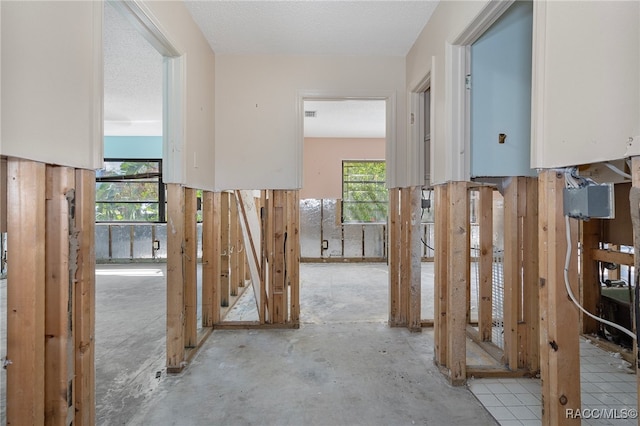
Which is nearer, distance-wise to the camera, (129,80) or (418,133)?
(418,133)

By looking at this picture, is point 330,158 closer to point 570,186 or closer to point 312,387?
point 312,387

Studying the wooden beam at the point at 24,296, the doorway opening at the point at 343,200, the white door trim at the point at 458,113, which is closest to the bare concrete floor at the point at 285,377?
the wooden beam at the point at 24,296

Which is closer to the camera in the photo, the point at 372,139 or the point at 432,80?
the point at 432,80

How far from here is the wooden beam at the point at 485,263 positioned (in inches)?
107

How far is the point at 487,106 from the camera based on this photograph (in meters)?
2.24

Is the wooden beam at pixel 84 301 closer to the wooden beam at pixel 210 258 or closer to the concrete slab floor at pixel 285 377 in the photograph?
the concrete slab floor at pixel 285 377

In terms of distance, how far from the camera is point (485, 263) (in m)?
2.72

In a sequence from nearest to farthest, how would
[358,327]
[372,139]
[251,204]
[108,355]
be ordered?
[108,355] < [358,327] < [251,204] < [372,139]

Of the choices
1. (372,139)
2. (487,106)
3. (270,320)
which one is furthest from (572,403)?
(372,139)

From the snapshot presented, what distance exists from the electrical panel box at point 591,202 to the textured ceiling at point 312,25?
1.84 metres

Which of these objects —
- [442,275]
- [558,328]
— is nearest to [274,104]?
[442,275]

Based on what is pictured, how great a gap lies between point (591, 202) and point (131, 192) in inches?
289

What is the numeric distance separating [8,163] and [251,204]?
2.62m

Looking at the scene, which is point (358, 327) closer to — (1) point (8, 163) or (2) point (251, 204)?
(2) point (251, 204)
